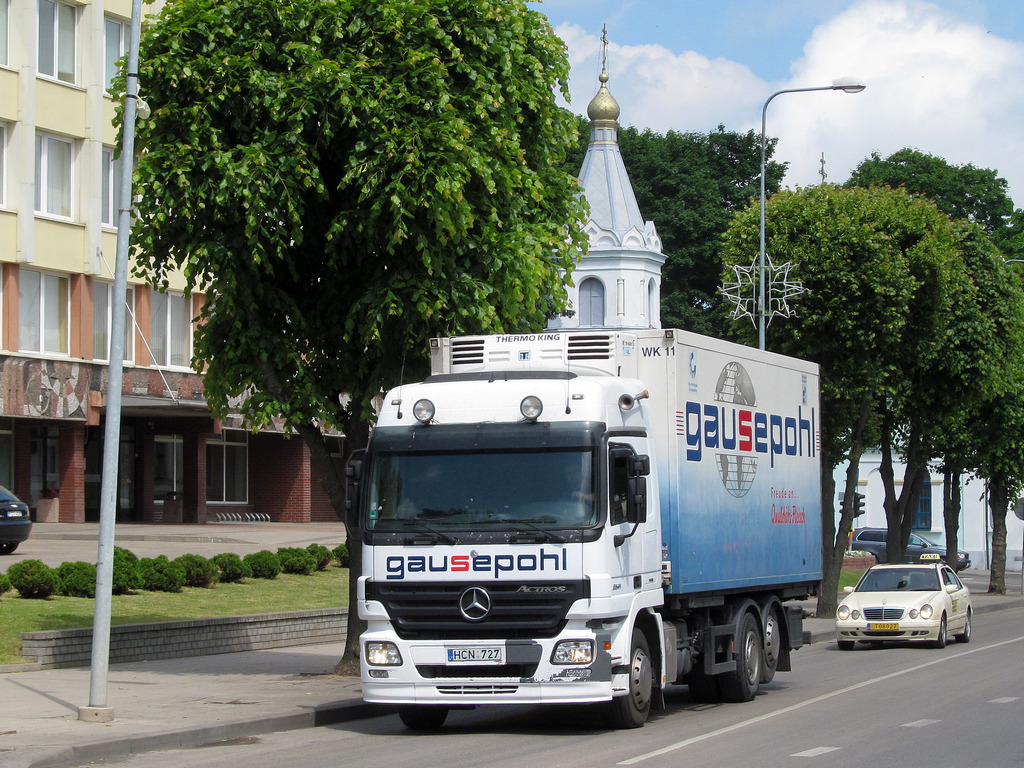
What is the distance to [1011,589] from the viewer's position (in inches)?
1928

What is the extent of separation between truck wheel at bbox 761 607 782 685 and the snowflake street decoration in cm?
1162

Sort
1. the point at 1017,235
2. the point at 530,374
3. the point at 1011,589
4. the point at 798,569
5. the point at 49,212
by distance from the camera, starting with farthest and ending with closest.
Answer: the point at 1017,235, the point at 1011,589, the point at 49,212, the point at 798,569, the point at 530,374

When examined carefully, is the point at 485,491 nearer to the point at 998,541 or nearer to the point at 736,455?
the point at 736,455

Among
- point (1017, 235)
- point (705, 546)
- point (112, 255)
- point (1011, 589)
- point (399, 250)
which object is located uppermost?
point (1017, 235)

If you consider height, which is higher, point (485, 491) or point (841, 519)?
point (485, 491)

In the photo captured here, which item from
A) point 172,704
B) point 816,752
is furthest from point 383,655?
point 816,752

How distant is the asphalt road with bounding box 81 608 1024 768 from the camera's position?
1079 centimetres

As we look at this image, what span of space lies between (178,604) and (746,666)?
925 centimetres

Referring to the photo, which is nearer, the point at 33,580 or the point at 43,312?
the point at 33,580

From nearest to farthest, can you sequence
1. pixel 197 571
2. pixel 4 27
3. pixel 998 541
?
1. pixel 197 571
2. pixel 4 27
3. pixel 998 541

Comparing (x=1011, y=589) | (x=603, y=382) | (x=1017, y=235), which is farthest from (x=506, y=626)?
(x=1017, y=235)

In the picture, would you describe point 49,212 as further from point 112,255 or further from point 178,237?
point 178,237

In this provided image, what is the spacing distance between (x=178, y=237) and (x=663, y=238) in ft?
175

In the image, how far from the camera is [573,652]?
1158cm
